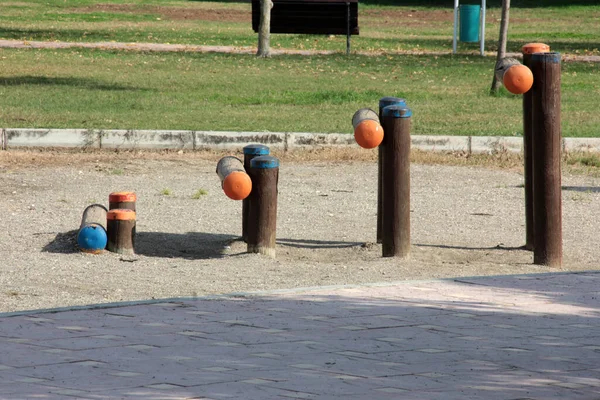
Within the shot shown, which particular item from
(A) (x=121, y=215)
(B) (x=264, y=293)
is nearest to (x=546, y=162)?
(B) (x=264, y=293)

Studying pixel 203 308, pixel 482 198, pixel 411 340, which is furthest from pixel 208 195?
pixel 411 340

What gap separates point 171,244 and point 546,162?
2573 mm

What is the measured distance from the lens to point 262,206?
724 centimetres

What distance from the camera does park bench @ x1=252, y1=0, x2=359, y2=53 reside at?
76.5 feet

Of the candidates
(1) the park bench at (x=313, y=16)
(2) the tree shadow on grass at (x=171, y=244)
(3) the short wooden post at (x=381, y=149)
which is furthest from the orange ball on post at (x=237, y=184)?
(1) the park bench at (x=313, y=16)

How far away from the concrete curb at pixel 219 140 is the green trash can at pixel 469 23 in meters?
12.6

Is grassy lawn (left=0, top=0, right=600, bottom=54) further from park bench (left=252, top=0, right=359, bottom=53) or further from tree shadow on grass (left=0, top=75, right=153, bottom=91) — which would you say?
tree shadow on grass (left=0, top=75, right=153, bottom=91)

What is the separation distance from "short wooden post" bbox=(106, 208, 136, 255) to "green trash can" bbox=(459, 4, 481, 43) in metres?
17.8

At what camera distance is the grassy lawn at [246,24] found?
2475 cm

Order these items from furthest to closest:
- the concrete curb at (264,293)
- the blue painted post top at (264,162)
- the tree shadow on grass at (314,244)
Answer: the tree shadow on grass at (314,244) → the blue painted post top at (264,162) → the concrete curb at (264,293)

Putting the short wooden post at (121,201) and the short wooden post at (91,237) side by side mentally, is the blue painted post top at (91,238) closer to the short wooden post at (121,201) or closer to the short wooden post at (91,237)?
the short wooden post at (91,237)

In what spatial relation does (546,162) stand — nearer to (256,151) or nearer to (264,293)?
(256,151)

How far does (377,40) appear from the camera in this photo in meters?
25.9

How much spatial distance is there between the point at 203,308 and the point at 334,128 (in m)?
7.14
